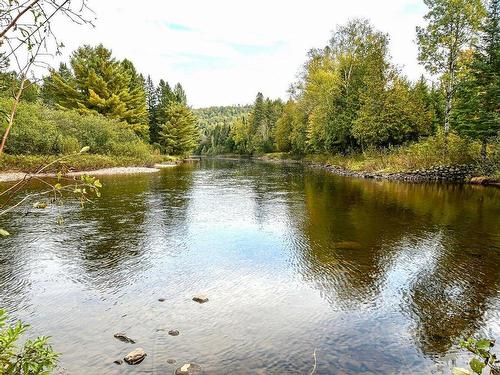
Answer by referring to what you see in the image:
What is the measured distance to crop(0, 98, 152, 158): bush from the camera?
3086 cm

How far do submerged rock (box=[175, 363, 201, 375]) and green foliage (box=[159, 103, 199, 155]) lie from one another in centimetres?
6253

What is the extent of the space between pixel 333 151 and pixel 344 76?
36.2 ft

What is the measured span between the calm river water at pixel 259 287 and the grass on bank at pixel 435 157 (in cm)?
1261

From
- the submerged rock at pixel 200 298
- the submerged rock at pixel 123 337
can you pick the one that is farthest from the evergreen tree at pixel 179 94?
the submerged rock at pixel 123 337

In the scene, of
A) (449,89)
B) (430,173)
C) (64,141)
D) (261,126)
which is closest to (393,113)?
(449,89)

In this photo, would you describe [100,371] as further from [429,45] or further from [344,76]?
[344,76]

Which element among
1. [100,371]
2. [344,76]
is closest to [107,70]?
[344,76]

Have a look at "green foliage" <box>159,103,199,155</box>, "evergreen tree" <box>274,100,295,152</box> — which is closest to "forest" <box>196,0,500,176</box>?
"evergreen tree" <box>274,100,295,152</box>

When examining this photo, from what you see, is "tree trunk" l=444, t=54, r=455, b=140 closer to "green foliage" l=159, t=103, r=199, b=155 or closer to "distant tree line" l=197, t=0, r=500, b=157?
"distant tree line" l=197, t=0, r=500, b=157

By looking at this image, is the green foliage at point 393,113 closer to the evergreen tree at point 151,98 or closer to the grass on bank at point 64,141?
the grass on bank at point 64,141

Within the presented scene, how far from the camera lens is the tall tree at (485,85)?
24406 mm

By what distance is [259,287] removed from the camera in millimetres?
8000

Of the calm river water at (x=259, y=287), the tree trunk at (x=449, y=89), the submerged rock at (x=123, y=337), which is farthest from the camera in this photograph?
the tree trunk at (x=449, y=89)

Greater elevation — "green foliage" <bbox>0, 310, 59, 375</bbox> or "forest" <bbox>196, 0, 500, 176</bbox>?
"forest" <bbox>196, 0, 500, 176</bbox>
